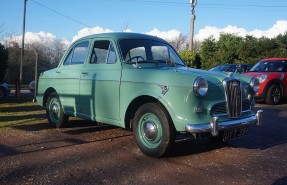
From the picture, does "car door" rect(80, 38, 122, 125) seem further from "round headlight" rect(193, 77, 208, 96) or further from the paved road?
"round headlight" rect(193, 77, 208, 96)

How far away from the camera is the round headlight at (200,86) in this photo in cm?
484

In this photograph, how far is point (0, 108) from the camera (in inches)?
406

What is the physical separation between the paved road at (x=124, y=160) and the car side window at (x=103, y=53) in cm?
143

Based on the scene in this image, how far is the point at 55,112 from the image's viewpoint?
7.55m

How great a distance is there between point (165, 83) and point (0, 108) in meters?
6.89

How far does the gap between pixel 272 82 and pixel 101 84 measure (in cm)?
800

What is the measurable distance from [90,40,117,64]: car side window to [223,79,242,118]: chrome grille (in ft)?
6.54

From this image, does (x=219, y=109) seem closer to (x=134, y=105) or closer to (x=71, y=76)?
(x=134, y=105)

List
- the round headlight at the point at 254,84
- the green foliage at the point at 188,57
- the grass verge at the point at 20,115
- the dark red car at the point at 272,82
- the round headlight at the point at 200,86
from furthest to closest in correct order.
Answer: the green foliage at the point at 188,57 < the dark red car at the point at 272,82 < the grass verge at the point at 20,115 < the round headlight at the point at 254,84 < the round headlight at the point at 200,86

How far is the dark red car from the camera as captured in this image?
12164 mm

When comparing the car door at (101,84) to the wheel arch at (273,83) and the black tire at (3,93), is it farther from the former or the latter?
the black tire at (3,93)

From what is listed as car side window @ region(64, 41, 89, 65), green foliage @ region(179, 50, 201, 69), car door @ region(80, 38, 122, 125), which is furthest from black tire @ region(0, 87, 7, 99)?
green foliage @ region(179, 50, 201, 69)

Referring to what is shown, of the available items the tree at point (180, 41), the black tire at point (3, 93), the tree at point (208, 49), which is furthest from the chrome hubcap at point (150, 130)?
the tree at point (180, 41)

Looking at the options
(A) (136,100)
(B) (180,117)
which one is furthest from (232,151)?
(A) (136,100)
